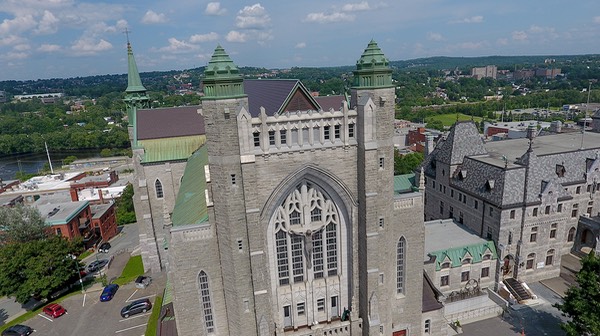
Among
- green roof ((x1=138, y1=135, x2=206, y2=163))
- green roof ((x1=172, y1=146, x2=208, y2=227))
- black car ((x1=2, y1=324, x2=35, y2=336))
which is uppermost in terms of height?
green roof ((x1=138, y1=135, x2=206, y2=163))

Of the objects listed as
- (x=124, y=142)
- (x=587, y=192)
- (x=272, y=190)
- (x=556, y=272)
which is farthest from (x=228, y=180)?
(x=124, y=142)

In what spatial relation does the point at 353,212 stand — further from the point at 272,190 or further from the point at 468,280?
the point at 468,280

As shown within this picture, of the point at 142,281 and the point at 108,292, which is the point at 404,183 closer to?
the point at 142,281

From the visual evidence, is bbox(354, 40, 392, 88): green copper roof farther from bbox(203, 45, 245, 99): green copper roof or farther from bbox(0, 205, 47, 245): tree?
bbox(0, 205, 47, 245): tree

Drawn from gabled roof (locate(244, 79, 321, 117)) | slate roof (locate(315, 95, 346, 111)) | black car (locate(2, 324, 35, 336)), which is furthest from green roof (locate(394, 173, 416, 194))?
black car (locate(2, 324, 35, 336))

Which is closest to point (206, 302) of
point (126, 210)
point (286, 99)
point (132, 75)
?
point (286, 99)

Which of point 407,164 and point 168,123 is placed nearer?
point 168,123
